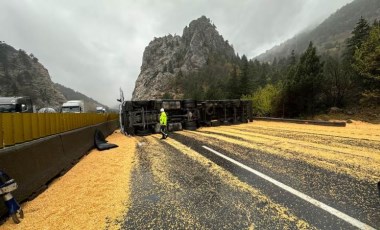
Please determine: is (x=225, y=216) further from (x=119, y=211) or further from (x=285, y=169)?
(x=285, y=169)

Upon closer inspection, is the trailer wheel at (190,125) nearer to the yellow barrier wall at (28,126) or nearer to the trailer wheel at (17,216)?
the yellow barrier wall at (28,126)

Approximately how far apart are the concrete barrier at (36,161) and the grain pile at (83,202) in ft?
0.77

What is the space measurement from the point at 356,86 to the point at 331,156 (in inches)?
1632

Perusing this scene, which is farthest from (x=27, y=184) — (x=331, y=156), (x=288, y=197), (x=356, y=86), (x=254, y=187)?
(x=356, y=86)

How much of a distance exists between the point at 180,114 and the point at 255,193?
17785mm

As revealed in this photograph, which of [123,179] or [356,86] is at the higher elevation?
[356,86]

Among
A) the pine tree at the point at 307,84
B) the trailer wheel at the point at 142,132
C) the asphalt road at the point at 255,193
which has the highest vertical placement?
the pine tree at the point at 307,84

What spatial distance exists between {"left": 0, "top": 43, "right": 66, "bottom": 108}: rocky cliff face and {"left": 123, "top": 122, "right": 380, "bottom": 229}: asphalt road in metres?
125

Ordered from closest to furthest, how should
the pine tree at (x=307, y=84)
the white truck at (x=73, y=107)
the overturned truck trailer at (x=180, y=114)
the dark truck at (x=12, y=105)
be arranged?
the dark truck at (x=12, y=105) → the overturned truck trailer at (x=180, y=114) → the white truck at (x=73, y=107) → the pine tree at (x=307, y=84)

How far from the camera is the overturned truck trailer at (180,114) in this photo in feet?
65.9

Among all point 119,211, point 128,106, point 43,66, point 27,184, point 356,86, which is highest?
point 43,66

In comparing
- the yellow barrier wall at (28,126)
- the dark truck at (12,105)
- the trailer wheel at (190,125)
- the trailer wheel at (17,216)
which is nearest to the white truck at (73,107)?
the dark truck at (12,105)

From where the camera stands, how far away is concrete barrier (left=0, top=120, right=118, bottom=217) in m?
4.90

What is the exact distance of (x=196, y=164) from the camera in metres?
7.94
